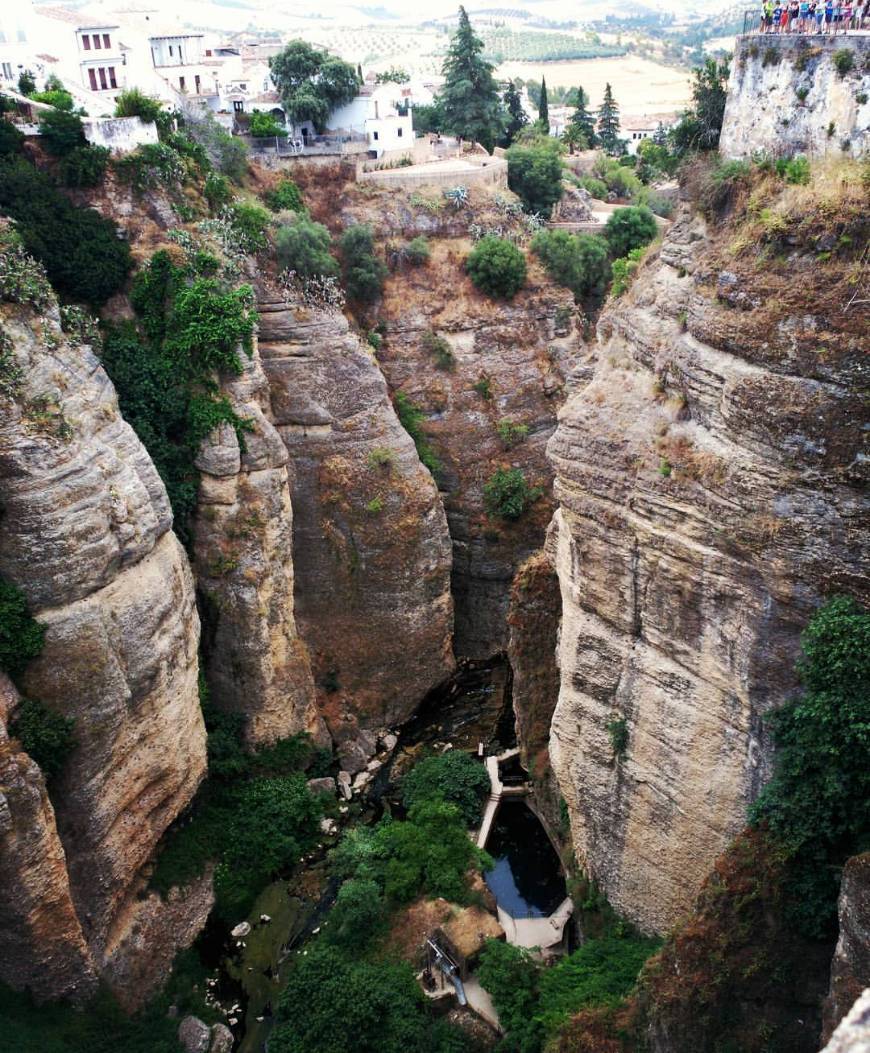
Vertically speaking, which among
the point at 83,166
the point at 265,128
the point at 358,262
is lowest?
the point at 358,262

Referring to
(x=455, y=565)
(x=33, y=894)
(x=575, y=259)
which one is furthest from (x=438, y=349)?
(x=33, y=894)

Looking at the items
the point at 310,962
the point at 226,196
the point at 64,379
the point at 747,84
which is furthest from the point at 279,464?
the point at 747,84

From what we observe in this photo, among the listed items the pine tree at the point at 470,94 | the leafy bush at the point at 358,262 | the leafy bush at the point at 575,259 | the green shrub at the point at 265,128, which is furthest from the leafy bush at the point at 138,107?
the pine tree at the point at 470,94

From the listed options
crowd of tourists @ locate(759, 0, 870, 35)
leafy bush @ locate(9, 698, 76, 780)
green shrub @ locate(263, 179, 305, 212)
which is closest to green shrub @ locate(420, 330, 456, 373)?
green shrub @ locate(263, 179, 305, 212)

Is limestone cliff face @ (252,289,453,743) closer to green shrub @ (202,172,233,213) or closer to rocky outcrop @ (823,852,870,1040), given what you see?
green shrub @ (202,172,233,213)

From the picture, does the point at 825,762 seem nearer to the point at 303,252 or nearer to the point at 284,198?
the point at 303,252

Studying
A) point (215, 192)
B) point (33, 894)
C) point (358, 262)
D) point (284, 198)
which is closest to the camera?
point (33, 894)

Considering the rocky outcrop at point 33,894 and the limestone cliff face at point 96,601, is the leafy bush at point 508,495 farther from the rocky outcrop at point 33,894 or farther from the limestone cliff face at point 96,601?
the rocky outcrop at point 33,894
